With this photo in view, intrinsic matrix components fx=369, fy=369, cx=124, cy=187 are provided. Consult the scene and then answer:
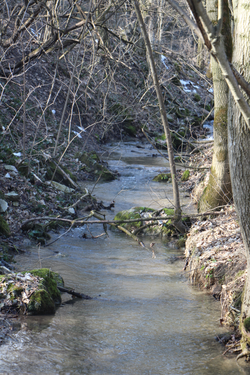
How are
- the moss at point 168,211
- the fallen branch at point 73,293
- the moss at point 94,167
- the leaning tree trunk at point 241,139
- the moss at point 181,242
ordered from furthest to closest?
1. the moss at point 94,167
2. the moss at point 168,211
3. the moss at point 181,242
4. the fallen branch at point 73,293
5. the leaning tree trunk at point 241,139

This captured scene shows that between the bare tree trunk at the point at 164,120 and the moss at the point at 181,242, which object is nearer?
the bare tree trunk at the point at 164,120

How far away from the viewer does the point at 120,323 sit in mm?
4242

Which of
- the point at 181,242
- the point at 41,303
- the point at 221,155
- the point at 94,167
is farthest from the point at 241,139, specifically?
the point at 94,167

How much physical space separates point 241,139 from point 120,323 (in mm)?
2501

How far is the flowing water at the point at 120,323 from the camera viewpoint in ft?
11.3

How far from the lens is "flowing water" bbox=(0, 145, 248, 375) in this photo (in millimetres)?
A: 3436

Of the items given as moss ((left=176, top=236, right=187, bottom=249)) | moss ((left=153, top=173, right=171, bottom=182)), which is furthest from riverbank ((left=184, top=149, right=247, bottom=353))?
moss ((left=153, top=173, right=171, bottom=182))

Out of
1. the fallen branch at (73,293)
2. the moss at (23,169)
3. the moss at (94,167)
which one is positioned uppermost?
the moss at (23,169)

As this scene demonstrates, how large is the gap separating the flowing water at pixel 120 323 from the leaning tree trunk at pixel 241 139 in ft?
2.50

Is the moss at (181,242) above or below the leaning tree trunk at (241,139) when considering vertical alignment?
below

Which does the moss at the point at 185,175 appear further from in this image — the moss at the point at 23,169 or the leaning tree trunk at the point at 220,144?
the moss at the point at 23,169

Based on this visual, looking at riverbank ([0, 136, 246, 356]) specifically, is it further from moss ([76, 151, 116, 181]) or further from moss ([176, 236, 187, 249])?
moss ([76, 151, 116, 181])

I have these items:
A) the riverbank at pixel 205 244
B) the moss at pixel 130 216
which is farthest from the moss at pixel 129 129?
the moss at pixel 130 216

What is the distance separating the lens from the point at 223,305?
A: 4289mm
